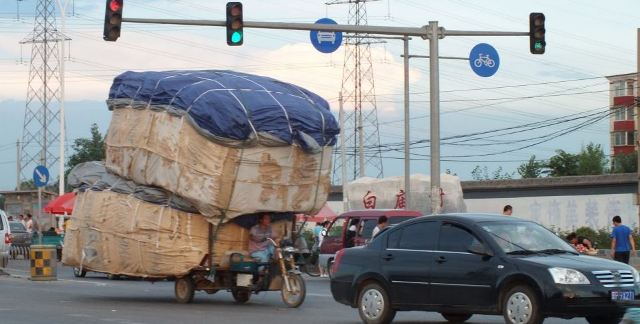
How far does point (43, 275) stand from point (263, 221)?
10707 mm

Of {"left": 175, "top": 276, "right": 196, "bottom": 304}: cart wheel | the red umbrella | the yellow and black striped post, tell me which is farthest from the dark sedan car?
the red umbrella

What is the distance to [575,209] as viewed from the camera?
52656 mm

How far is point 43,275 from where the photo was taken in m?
29.9

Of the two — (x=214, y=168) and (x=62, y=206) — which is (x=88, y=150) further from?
(x=214, y=168)

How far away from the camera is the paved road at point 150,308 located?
17.9 metres

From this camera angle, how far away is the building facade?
4215 inches

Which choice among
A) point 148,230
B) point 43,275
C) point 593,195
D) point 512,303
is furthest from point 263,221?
point 593,195

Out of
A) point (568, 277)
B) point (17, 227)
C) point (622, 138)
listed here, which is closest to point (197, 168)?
point (568, 277)

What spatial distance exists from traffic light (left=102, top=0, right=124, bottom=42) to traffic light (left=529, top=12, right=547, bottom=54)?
8646mm

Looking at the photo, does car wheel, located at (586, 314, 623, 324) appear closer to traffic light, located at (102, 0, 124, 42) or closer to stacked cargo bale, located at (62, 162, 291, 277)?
stacked cargo bale, located at (62, 162, 291, 277)

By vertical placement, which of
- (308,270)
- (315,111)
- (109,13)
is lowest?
(308,270)

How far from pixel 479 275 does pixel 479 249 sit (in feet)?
1.06

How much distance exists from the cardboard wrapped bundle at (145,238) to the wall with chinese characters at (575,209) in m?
31.7

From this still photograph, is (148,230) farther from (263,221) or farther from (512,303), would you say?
(512,303)
